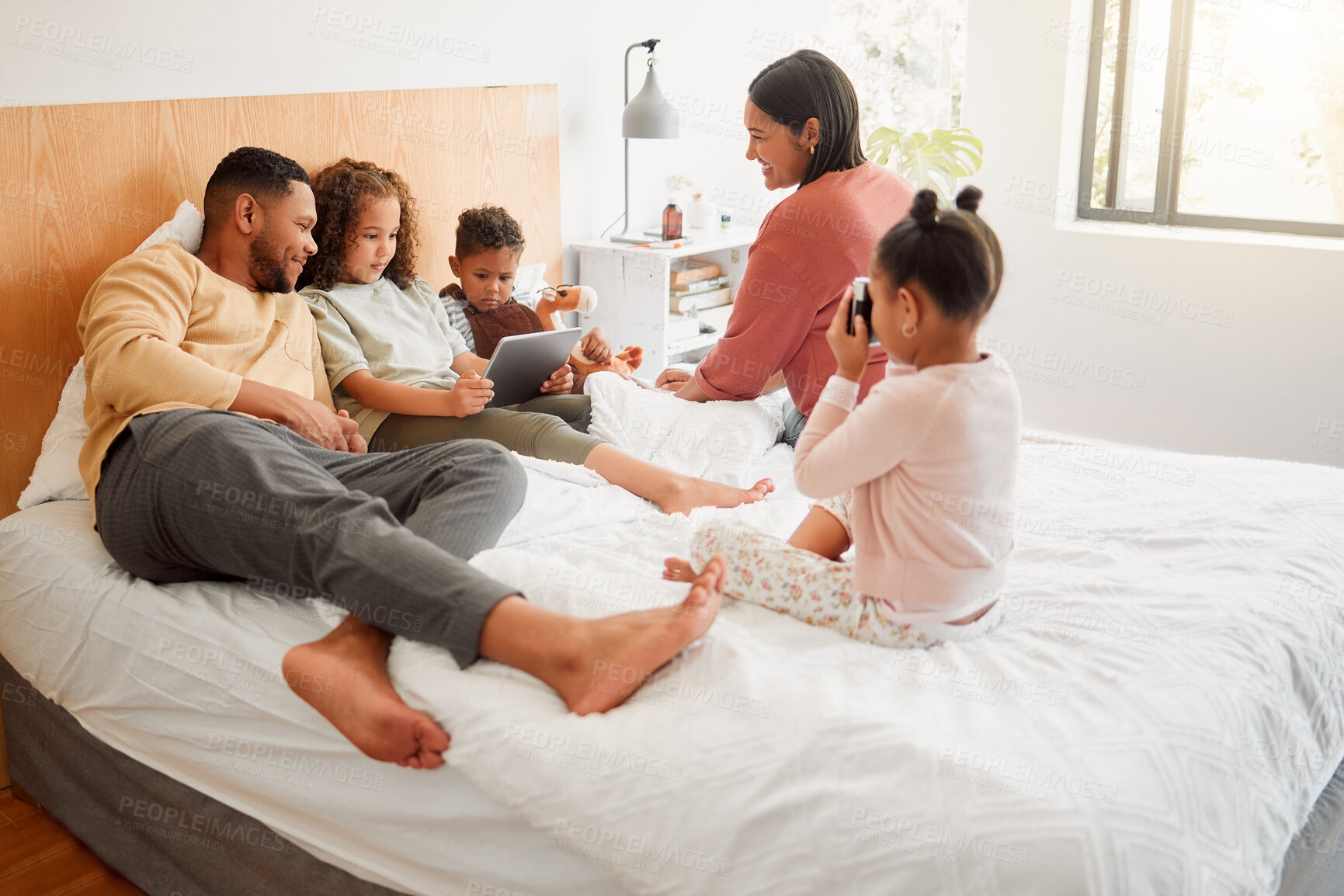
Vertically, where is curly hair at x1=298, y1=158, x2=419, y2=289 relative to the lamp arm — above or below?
below

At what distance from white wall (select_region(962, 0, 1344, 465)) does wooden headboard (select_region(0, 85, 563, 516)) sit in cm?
191

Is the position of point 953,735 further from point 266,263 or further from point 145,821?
point 266,263

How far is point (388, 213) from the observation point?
6.77 ft

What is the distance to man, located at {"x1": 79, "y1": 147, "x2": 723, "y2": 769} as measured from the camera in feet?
3.74

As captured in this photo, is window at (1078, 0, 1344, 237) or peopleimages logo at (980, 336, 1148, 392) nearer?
window at (1078, 0, 1344, 237)

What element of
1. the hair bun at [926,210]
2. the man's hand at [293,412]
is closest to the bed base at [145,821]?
the man's hand at [293,412]

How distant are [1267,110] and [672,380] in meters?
2.21

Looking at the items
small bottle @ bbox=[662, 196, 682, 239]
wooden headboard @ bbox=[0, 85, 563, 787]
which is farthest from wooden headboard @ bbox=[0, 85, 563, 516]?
small bottle @ bbox=[662, 196, 682, 239]

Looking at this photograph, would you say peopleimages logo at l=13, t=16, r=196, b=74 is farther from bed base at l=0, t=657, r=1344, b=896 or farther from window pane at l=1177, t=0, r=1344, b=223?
window pane at l=1177, t=0, r=1344, b=223

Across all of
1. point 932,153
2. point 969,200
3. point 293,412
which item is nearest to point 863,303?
point 969,200

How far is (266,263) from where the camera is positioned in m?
1.82

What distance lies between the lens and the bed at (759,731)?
0.96 meters

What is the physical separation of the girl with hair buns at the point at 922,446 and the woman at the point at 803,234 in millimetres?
747

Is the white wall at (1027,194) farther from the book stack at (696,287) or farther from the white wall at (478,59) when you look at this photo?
the book stack at (696,287)
